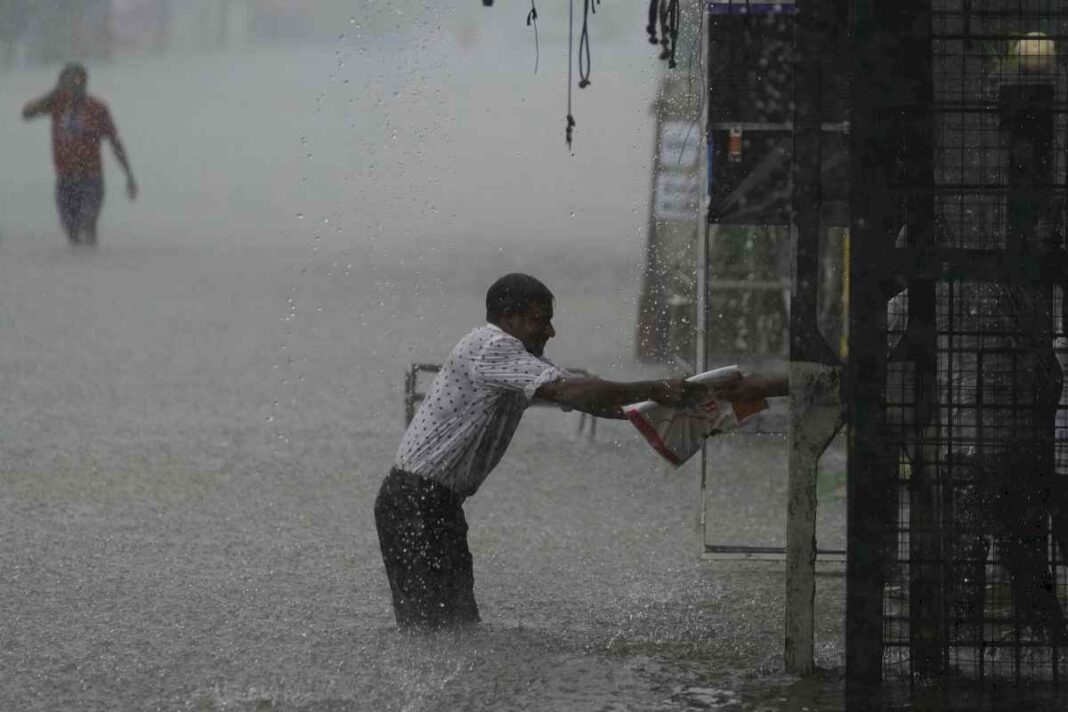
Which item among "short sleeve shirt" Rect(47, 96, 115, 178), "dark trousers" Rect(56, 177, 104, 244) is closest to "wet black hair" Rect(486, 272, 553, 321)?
"dark trousers" Rect(56, 177, 104, 244)

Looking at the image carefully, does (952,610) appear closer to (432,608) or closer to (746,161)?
(432,608)

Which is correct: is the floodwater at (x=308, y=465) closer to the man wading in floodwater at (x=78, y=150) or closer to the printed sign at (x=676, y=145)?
the man wading in floodwater at (x=78, y=150)

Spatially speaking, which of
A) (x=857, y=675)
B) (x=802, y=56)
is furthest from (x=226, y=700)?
(x=802, y=56)

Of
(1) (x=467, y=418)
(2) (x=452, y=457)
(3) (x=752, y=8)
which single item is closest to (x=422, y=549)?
(2) (x=452, y=457)

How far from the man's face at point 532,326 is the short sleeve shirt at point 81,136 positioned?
18.7 m

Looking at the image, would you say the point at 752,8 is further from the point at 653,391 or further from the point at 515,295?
the point at 653,391

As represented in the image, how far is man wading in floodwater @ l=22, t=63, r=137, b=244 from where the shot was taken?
967 inches

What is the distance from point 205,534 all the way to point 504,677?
3.10 m

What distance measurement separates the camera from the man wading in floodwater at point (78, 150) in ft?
80.6

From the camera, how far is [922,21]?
5266mm

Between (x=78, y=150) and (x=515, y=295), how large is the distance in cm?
1933

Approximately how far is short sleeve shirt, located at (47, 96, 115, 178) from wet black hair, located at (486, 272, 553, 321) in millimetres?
18704

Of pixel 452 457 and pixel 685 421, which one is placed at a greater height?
pixel 685 421

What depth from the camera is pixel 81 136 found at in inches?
982
